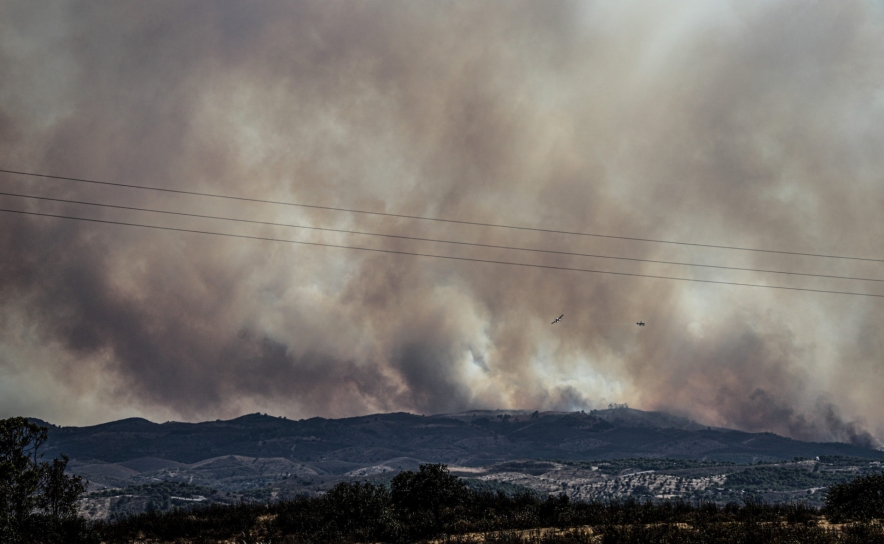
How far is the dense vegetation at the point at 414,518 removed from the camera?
165 feet

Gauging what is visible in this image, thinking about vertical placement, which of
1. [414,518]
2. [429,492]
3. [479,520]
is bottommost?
[479,520]

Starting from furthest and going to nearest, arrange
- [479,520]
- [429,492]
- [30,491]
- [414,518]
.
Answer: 1. [414,518]
2. [429,492]
3. [479,520]
4. [30,491]

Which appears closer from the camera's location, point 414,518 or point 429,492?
point 429,492

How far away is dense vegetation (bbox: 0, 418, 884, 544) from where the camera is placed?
165 feet

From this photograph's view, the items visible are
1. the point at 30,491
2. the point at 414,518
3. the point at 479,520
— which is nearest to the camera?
the point at 30,491

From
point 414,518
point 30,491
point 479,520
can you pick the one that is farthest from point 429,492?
point 30,491

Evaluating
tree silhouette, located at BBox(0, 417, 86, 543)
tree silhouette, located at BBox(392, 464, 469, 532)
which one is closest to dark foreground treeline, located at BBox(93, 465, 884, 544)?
tree silhouette, located at BBox(392, 464, 469, 532)

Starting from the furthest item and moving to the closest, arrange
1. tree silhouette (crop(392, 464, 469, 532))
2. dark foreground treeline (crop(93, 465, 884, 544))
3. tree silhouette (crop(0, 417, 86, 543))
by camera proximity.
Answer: tree silhouette (crop(392, 464, 469, 532)) → tree silhouette (crop(0, 417, 86, 543)) → dark foreground treeline (crop(93, 465, 884, 544))

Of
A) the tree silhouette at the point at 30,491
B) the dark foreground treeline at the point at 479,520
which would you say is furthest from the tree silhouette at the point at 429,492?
the tree silhouette at the point at 30,491

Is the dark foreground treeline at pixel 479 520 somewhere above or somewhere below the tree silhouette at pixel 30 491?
below

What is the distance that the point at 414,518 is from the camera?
64000mm

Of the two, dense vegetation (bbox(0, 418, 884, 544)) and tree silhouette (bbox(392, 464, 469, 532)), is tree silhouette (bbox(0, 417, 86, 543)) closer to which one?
dense vegetation (bbox(0, 418, 884, 544))

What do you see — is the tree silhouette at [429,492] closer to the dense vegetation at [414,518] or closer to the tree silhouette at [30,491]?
the dense vegetation at [414,518]

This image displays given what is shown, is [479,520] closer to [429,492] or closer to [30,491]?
[429,492]
